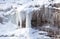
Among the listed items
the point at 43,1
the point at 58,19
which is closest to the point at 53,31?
the point at 58,19

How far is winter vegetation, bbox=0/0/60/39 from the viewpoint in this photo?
1.19 m

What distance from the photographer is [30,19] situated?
1.21 metres

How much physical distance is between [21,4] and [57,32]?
0.53 metres

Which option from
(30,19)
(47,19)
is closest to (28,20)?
(30,19)

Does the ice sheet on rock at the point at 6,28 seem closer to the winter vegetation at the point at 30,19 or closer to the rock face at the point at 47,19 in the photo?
the winter vegetation at the point at 30,19

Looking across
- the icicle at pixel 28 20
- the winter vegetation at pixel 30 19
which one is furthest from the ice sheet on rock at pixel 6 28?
the icicle at pixel 28 20

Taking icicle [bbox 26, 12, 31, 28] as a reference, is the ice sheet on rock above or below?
below

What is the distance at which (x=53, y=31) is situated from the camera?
1.19m

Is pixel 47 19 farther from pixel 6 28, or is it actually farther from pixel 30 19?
pixel 6 28

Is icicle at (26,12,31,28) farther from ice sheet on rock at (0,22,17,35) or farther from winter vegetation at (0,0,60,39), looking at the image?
ice sheet on rock at (0,22,17,35)

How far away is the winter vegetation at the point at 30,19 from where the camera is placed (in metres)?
1.19

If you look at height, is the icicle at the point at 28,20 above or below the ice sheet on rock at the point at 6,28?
above

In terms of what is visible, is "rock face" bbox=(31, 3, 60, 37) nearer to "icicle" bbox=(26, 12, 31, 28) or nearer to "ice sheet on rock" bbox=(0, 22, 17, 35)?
"icicle" bbox=(26, 12, 31, 28)

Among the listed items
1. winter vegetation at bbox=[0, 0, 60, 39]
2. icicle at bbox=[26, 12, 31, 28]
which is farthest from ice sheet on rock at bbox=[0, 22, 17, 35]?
icicle at bbox=[26, 12, 31, 28]
